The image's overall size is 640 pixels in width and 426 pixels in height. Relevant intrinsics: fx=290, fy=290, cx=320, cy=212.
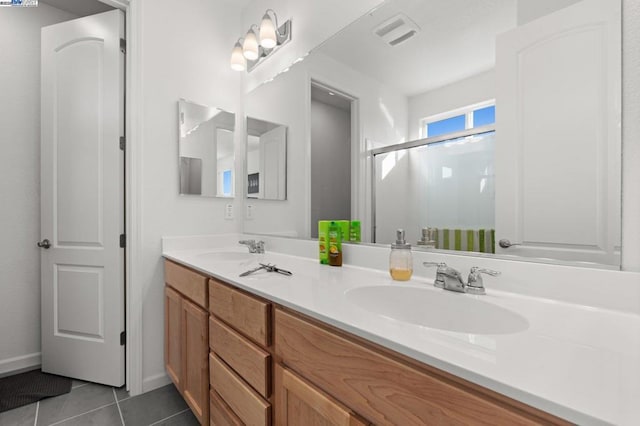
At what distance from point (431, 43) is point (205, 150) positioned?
152cm

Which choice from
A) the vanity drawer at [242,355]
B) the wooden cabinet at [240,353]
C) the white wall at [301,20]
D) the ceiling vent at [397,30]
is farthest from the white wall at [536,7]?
the vanity drawer at [242,355]

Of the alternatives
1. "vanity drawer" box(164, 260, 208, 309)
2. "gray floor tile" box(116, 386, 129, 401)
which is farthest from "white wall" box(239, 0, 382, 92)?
"gray floor tile" box(116, 386, 129, 401)

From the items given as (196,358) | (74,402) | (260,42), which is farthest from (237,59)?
(74,402)

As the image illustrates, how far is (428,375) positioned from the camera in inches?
19.3

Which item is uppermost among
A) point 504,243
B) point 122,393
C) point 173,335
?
point 504,243

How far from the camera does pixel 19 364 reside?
6.37 feet

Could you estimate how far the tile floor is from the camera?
146cm

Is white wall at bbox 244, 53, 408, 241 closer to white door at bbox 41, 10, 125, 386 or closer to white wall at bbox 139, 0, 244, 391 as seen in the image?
white wall at bbox 139, 0, 244, 391

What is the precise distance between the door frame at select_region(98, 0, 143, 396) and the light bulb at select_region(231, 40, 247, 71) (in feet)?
1.80

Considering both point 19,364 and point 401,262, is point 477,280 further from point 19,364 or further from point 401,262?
point 19,364

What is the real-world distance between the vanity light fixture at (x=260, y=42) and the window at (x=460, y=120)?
1153mm

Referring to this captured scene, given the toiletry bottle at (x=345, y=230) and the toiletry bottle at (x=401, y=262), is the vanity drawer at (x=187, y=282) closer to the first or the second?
the toiletry bottle at (x=345, y=230)

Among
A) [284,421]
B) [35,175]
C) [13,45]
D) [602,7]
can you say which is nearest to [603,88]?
[602,7]

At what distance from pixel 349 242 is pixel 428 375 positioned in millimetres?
866
